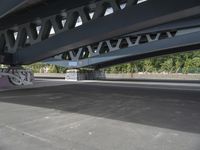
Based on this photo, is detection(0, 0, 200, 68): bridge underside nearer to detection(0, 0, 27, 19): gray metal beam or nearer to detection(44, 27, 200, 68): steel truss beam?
detection(0, 0, 27, 19): gray metal beam

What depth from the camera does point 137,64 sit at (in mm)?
49031

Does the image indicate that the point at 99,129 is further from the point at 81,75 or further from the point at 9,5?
the point at 81,75

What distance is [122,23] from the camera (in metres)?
13.5

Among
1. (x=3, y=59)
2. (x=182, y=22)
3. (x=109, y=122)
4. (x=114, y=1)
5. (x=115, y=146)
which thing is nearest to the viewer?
(x=115, y=146)

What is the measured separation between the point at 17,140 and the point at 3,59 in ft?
53.8

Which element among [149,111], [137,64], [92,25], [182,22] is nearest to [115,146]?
[149,111]

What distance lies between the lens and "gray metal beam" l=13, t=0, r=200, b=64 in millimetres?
11309

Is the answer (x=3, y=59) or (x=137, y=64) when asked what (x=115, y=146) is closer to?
(x=3, y=59)

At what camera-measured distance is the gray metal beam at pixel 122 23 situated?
11309 millimetres

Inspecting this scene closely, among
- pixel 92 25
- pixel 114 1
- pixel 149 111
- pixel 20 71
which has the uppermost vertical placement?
pixel 114 1

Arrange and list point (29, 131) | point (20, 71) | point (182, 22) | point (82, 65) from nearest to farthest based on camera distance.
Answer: point (29, 131), point (20, 71), point (182, 22), point (82, 65)

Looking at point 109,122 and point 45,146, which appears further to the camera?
point 109,122

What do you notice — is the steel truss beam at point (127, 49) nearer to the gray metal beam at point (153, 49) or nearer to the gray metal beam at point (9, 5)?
the gray metal beam at point (153, 49)

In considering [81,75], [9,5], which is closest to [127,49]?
[81,75]
